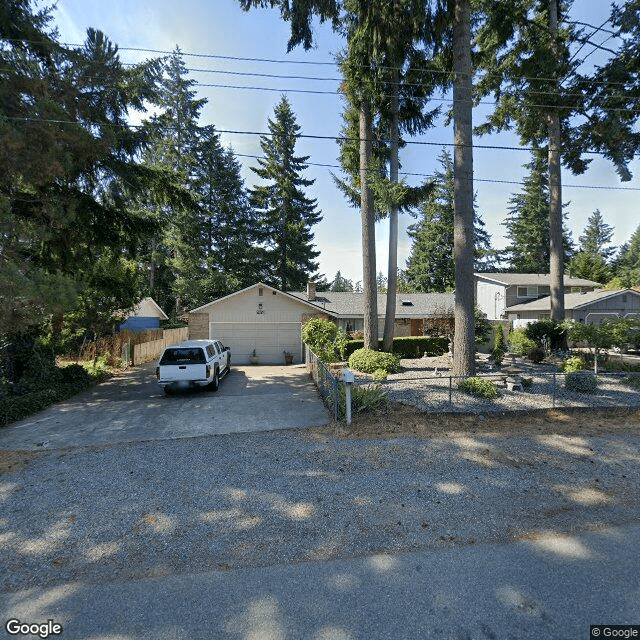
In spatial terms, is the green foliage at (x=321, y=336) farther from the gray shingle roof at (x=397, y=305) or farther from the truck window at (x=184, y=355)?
the truck window at (x=184, y=355)

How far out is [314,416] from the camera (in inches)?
330

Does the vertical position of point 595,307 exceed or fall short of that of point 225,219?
it falls short

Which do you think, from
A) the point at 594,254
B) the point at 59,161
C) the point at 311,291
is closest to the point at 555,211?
the point at 311,291

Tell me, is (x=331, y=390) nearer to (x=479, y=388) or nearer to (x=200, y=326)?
(x=479, y=388)

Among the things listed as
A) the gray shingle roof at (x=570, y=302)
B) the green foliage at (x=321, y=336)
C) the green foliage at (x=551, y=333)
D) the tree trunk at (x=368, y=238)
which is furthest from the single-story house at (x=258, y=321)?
the gray shingle roof at (x=570, y=302)

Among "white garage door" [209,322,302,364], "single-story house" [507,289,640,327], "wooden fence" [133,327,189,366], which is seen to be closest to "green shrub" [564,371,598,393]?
"white garage door" [209,322,302,364]

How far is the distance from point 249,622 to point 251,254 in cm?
3203

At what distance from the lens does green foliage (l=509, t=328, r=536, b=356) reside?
56.1 ft

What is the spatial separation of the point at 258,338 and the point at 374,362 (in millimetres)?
8209

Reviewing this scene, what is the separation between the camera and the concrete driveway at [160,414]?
730 cm

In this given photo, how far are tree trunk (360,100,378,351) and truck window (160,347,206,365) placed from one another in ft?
23.8

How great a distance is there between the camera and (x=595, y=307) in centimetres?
2688

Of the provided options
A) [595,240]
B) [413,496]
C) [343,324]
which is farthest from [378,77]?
[595,240]

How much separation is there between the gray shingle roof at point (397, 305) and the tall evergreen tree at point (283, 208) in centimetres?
1048
